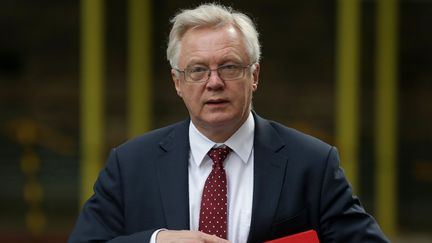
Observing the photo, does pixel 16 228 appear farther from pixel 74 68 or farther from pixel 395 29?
pixel 395 29

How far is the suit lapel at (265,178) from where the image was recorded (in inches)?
118

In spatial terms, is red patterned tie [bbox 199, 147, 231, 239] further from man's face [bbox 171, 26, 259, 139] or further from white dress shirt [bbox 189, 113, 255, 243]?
man's face [bbox 171, 26, 259, 139]

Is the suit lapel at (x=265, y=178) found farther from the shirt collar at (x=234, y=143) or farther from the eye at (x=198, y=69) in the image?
the eye at (x=198, y=69)

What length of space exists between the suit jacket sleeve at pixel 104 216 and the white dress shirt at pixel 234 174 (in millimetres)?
218

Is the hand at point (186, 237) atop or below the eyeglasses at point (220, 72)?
below

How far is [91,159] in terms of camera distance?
28.7ft

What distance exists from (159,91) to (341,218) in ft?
24.7

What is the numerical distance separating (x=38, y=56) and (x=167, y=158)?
25.6 feet

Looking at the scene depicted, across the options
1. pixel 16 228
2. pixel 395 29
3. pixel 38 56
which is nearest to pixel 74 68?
pixel 38 56

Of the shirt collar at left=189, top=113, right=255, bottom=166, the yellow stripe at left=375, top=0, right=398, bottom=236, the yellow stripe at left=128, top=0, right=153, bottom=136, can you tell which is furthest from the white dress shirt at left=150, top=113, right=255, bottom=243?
the yellow stripe at left=375, top=0, right=398, bottom=236

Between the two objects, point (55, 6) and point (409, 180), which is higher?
point (55, 6)

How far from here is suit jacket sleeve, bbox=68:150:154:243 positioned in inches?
120

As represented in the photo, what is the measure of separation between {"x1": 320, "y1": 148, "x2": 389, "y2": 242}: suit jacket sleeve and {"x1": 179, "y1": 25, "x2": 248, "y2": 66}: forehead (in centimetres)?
47

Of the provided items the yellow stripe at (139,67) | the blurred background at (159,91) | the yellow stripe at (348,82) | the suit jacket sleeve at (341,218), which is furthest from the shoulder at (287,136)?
the blurred background at (159,91)
